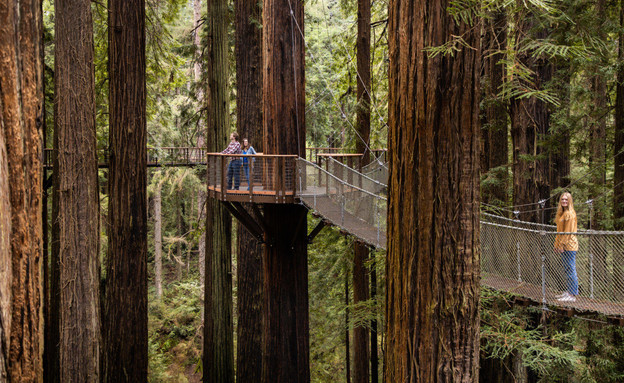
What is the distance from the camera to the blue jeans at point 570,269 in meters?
5.48

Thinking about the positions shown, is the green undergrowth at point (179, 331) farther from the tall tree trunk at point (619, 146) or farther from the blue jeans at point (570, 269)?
the blue jeans at point (570, 269)

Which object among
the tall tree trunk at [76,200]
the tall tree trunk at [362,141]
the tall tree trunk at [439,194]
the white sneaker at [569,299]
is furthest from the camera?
the tall tree trunk at [362,141]

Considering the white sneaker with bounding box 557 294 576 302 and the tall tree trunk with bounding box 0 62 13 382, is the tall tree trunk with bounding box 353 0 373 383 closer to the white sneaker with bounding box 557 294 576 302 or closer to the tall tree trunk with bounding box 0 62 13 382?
the white sneaker with bounding box 557 294 576 302

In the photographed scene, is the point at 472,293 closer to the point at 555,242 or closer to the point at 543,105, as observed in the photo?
the point at 555,242

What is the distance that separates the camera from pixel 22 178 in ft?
6.13

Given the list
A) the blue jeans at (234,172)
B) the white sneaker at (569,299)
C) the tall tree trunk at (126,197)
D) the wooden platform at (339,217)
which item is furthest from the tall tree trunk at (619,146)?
the tall tree trunk at (126,197)

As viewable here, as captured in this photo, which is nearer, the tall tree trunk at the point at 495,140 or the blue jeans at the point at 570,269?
the blue jeans at the point at 570,269

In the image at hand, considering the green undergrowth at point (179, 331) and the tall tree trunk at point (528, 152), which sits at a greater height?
the tall tree trunk at point (528, 152)

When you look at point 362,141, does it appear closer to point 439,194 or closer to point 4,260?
point 439,194

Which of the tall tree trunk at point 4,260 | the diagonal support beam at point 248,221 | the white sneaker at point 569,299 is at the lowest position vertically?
the white sneaker at point 569,299

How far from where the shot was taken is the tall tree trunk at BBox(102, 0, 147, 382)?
831 centimetres

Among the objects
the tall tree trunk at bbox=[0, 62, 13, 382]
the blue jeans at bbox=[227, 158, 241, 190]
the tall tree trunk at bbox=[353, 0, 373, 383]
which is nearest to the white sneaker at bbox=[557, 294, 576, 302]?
the tall tree trunk at bbox=[353, 0, 373, 383]

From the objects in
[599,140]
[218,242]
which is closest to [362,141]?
[218,242]

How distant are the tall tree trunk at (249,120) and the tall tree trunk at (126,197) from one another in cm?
263
